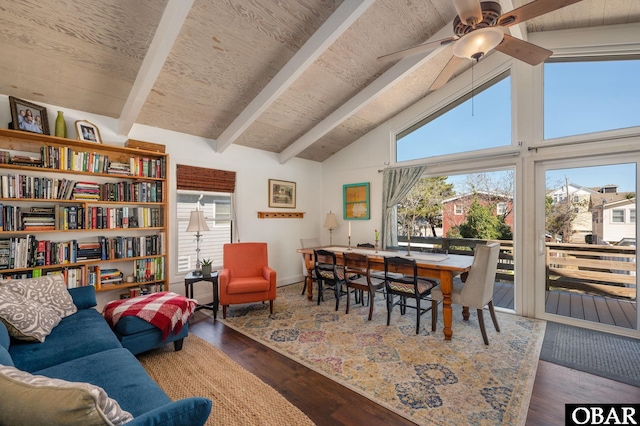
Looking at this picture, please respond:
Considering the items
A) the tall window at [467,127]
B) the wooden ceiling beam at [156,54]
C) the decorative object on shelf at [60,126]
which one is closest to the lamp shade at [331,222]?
the tall window at [467,127]

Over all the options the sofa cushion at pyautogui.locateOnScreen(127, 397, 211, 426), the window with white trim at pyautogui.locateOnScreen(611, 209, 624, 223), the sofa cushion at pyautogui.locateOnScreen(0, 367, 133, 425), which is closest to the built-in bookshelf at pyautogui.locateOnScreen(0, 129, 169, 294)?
A: the sofa cushion at pyautogui.locateOnScreen(0, 367, 133, 425)

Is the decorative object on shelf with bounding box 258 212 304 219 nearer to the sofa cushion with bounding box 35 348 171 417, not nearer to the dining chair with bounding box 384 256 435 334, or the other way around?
the dining chair with bounding box 384 256 435 334

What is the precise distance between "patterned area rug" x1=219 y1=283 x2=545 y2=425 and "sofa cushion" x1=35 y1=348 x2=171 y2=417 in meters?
1.32

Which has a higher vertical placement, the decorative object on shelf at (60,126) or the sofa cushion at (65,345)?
the decorative object on shelf at (60,126)

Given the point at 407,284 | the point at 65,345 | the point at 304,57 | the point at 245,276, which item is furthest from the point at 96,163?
the point at 407,284

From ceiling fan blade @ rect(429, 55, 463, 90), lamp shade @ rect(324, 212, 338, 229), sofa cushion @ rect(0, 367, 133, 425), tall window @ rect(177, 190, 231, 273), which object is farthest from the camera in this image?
lamp shade @ rect(324, 212, 338, 229)

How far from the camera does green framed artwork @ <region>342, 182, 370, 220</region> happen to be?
5.17 m

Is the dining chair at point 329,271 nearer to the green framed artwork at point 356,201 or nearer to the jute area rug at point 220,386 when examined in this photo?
the green framed artwork at point 356,201

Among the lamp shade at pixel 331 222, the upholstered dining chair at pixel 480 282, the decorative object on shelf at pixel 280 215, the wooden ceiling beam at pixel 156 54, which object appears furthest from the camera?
the lamp shade at pixel 331 222

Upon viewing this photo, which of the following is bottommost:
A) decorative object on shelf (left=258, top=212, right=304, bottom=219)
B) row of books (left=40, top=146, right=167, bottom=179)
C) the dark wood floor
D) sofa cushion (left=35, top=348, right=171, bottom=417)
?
the dark wood floor

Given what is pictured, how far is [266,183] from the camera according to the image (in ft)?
16.3

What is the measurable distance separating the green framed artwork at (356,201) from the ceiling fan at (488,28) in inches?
123

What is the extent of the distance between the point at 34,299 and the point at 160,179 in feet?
5.81

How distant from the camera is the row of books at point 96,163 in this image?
2822mm
